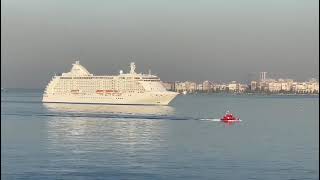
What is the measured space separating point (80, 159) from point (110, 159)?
82 cm

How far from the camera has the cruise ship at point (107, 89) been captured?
64.9 metres

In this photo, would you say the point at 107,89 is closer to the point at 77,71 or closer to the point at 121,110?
the point at 77,71

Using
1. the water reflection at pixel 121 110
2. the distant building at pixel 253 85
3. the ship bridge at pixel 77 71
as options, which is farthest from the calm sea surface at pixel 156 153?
the distant building at pixel 253 85

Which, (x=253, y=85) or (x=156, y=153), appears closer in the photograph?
(x=156, y=153)

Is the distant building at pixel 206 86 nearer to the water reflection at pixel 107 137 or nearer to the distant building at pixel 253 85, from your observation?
the distant building at pixel 253 85

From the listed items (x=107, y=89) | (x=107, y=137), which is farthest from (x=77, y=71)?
(x=107, y=137)

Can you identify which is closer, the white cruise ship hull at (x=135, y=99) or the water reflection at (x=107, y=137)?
the water reflection at (x=107, y=137)

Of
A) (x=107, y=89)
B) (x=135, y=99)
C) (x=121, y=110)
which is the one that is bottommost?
(x=121, y=110)

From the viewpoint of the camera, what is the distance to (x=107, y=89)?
224 feet

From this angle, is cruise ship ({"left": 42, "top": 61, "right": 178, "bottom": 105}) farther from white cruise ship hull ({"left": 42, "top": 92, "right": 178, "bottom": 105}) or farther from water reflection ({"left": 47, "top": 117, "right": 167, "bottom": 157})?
water reflection ({"left": 47, "top": 117, "right": 167, "bottom": 157})

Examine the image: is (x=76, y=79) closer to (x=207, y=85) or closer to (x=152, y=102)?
(x=152, y=102)

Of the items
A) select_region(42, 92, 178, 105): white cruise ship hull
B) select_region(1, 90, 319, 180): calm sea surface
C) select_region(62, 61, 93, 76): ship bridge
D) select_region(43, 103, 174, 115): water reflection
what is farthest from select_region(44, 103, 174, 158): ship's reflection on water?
select_region(62, 61, 93, 76): ship bridge

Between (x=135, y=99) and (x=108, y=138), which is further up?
(x=135, y=99)

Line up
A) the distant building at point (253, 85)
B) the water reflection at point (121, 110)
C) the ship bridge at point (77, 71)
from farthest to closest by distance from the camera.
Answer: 1. the distant building at point (253, 85)
2. the ship bridge at point (77, 71)
3. the water reflection at point (121, 110)
